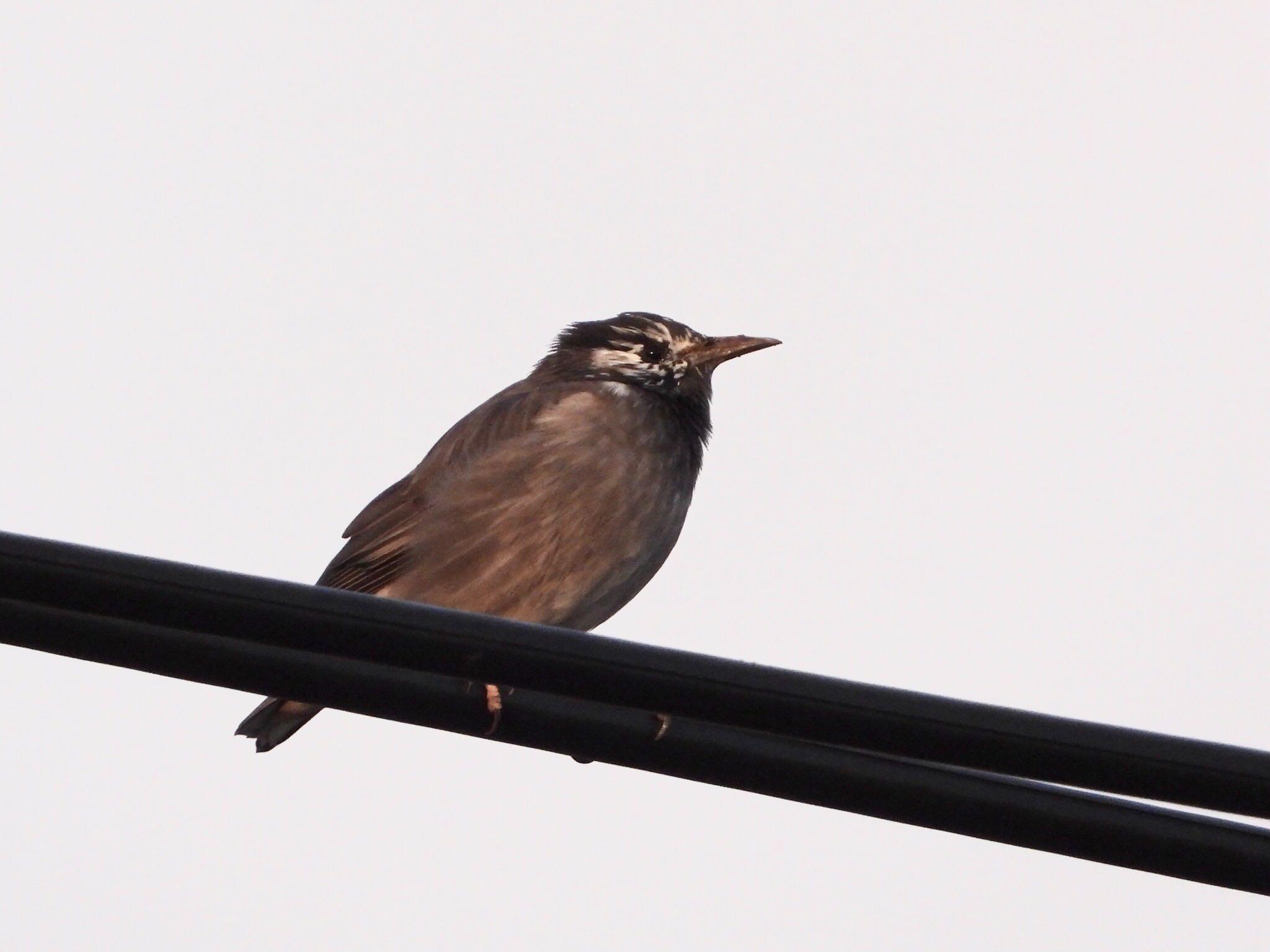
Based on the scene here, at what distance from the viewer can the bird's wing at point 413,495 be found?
27.5ft

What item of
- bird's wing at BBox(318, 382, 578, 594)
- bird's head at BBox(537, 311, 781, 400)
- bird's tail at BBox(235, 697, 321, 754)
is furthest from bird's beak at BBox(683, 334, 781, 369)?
bird's tail at BBox(235, 697, 321, 754)

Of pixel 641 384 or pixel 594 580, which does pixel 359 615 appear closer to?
pixel 594 580

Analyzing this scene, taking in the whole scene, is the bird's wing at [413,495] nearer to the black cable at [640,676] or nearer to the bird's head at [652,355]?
the bird's head at [652,355]

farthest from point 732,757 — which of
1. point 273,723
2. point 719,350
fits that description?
point 719,350

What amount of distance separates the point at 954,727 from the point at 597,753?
0.74 metres

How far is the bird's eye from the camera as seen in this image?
9.41 m

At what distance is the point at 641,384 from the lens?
922 centimetres

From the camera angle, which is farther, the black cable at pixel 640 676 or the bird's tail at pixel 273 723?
the bird's tail at pixel 273 723

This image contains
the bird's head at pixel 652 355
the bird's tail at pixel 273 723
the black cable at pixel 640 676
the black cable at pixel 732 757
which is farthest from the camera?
the bird's head at pixel 652 355

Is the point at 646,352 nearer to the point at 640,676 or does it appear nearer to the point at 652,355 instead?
the point at 652,355

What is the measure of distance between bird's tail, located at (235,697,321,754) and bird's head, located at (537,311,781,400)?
93.4 inches

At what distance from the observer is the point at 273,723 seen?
805 centimetres

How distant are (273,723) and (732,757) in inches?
190

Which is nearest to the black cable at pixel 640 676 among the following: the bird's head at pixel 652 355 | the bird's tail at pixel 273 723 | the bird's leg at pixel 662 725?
the bird's leg at pixel 662 725
